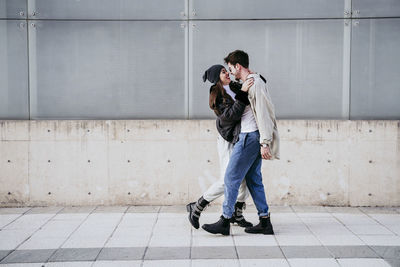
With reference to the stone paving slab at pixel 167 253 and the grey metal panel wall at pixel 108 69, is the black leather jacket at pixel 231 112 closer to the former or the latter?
the stone paving slab at pixel 167 253

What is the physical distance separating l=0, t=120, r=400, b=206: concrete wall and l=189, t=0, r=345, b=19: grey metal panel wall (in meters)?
1.50

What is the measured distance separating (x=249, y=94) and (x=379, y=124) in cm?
253

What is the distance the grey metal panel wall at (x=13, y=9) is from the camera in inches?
261

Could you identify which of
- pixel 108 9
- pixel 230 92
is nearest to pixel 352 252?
pixel 230 92

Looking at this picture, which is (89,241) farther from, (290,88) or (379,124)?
(379,124)

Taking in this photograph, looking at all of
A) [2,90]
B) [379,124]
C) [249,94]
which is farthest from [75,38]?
[379,124]

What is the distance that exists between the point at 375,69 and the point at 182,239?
3.66m

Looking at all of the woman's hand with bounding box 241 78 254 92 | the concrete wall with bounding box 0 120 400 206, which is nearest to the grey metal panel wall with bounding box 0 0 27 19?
the concrete wall with bounding box 0 120 400 206

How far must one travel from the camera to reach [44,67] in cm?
668

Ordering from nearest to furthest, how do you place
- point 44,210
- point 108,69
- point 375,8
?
point 44,210 → point 375,8 → point 108,69

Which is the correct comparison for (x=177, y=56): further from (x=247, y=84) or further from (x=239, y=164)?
(x=239, y=164)

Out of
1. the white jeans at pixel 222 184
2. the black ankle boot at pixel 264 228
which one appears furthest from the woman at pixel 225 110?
the black ankle boot at pixel 264 228

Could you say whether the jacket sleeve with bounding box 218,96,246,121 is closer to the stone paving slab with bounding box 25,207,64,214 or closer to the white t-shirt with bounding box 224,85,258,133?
the white t-shirt with bounding box 224,85,258,133

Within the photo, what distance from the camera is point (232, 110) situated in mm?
4949
